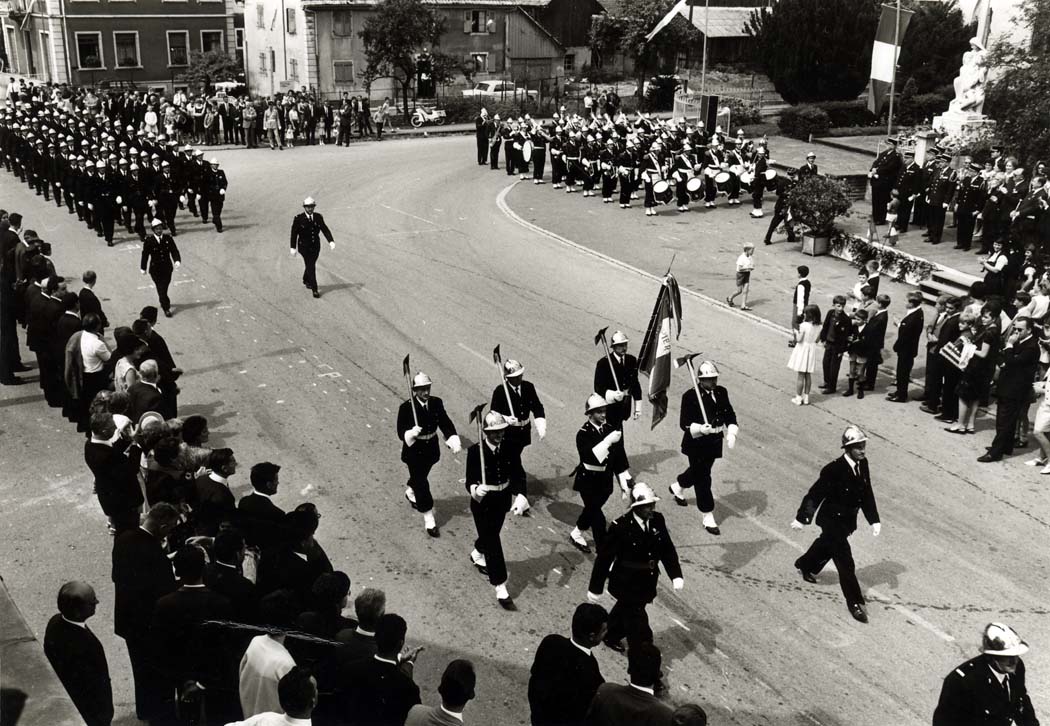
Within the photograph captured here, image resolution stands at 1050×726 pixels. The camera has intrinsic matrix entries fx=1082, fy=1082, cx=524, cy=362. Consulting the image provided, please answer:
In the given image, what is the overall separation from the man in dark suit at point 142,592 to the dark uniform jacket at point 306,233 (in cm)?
1219

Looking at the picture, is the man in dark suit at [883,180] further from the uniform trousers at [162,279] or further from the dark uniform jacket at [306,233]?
the uniform trousers at [162,279]

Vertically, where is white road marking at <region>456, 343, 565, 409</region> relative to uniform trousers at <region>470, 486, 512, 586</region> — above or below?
below

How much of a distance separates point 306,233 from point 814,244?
1114cm

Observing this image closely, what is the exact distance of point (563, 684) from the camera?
6887 mm

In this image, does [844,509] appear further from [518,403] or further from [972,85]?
[972,85]

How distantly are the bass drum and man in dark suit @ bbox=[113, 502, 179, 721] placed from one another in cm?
2193

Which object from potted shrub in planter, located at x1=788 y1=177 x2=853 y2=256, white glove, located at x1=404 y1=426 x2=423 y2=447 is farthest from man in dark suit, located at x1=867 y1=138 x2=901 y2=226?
white glove, located at x1=404 y1=426 x2=423 y2=447

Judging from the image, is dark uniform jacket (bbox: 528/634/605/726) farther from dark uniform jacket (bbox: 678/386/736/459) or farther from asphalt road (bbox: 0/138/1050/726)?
dark uniform jacket (bbox: 678/386/736/459)

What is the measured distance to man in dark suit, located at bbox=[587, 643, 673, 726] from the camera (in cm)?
635

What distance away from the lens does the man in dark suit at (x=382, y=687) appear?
6.48 meters

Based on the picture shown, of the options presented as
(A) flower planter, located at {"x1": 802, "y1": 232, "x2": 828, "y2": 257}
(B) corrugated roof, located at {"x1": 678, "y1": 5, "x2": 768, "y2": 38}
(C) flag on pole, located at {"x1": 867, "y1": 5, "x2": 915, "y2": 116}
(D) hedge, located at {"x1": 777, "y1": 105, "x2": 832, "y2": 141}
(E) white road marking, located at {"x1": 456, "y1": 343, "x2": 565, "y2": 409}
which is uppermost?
(B) corrugated roof, located at {"x1": 678, "y1": 5, "x2": 768, "y2": 38}

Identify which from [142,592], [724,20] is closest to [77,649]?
[142,592]

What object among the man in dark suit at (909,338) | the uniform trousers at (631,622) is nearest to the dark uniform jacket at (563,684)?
the uniform trousers at (631,622)

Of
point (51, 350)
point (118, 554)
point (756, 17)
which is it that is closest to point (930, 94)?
point (756, 17)
